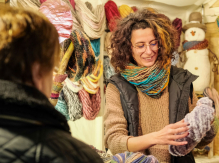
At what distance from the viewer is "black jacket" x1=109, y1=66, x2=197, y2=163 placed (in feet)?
2.78

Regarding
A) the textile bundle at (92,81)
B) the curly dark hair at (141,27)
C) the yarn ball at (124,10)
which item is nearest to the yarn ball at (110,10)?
the yarn ball at (124,10)

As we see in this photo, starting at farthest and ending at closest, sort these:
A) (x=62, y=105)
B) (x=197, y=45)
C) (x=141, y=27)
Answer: (x=197, y=45), (x=62, y=105), (x=141, y=27)

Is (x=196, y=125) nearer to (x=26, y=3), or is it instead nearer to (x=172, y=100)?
(x=172, y=100)

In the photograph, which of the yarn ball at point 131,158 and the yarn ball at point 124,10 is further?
the yarn ball at point 124,10

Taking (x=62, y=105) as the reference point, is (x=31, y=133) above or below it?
above

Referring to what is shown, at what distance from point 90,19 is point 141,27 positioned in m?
0.57

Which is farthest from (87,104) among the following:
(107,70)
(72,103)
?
(107,70)

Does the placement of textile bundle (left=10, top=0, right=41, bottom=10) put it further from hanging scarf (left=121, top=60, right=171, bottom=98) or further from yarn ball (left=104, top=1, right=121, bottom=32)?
yarn ball (left=104, top=1, right=121, bottom=32)

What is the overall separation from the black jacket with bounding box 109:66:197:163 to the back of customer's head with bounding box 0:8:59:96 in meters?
0.54

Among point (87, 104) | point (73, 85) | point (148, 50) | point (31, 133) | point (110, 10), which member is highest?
point (110, 10)

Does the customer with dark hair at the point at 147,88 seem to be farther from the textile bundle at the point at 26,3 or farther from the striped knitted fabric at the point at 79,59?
the textile bundle at the point at 26,3

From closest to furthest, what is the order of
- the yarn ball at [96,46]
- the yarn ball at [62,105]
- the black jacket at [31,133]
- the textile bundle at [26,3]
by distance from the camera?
the black jacket at [31,133]
the textile bundle at [26,3]
the yarn ball at [62,105]
the yarn ball at [96,46]

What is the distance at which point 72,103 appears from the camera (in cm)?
130

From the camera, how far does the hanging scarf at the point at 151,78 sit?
35.2 inches
